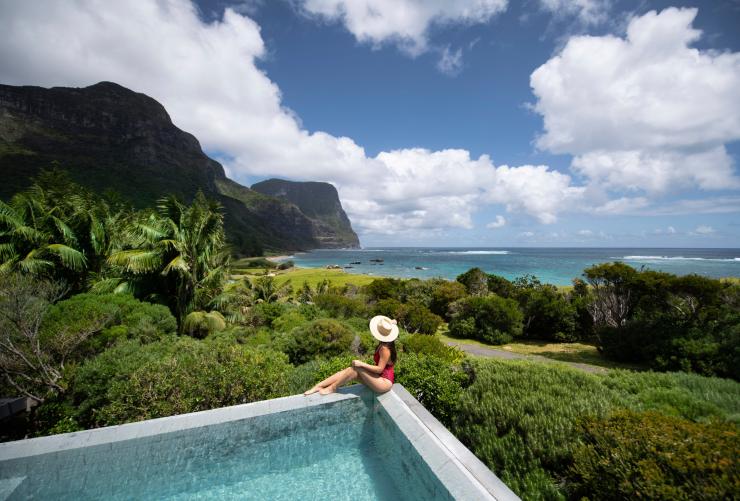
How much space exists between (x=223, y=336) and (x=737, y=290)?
21.3m

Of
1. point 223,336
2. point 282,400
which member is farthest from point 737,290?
point 223,336

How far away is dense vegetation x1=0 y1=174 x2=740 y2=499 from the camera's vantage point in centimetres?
367

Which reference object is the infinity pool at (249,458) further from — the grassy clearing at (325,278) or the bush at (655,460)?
the grassy clearing at (325,278)

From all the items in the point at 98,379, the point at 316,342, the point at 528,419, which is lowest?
the point at 316,342

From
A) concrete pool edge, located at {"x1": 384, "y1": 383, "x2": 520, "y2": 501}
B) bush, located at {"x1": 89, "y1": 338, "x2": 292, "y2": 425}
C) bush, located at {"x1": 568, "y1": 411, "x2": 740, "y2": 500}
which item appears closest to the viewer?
bush, located at {"x1": 568, "y1": 411, "x2": 740, "y2": 500}

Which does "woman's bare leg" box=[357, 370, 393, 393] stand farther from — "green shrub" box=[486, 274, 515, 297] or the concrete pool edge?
"green shrub" box=[486, 274, 515, 297]

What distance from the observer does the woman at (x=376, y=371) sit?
5215 mm

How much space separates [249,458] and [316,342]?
228 inches

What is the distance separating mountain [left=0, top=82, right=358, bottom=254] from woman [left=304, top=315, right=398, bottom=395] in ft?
260

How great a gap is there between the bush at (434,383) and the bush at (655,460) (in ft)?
8.25

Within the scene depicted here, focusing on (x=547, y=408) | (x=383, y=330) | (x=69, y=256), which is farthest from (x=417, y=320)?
(x=69, y=256)

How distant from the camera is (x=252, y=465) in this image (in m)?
4.56

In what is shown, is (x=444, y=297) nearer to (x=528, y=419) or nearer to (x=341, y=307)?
(x=341, y=307)

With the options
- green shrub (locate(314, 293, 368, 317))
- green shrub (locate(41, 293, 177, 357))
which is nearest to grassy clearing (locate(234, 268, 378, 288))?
green shrub (locate(314, 293, 368, 317))
